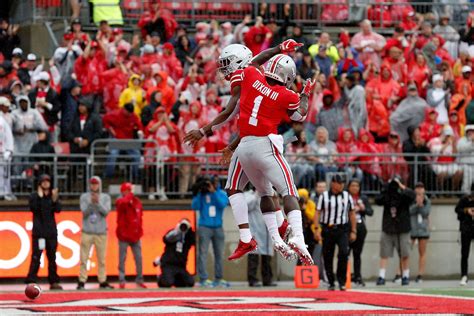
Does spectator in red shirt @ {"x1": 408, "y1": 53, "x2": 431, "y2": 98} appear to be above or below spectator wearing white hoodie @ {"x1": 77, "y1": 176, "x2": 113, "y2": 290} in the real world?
above

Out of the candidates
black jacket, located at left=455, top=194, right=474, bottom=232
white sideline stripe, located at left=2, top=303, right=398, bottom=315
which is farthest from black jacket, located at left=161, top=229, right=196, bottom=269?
white sideline stripe, located at left=2, top=303, right=398, bottom=315

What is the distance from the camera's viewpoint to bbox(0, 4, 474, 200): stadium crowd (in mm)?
27672

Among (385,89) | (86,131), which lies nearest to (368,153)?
(385,89)

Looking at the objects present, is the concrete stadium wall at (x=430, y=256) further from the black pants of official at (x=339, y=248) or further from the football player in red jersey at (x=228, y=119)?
the football player in red jersey at (x=228, y=119)

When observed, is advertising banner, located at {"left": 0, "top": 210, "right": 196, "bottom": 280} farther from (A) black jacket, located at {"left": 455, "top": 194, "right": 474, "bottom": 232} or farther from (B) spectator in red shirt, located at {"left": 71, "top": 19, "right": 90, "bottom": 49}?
(A) black jacket, located at {"left": 455, "top": 194, "right": 474, "bottom": 232}

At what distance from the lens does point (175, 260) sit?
84.7 ft

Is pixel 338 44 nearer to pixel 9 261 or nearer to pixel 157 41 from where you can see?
pixel 157 41

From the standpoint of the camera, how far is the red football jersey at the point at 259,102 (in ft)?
53.0

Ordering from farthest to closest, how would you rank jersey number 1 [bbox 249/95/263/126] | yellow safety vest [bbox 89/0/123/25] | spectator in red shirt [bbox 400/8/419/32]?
spectator in red shirt [bbox 400/8/419/32] → yellow safety vest [bbox 89/0/123/25] → jersey number 1 [bbox 249/95/263/126]

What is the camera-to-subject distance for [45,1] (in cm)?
3272

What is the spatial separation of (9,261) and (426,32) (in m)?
10.8

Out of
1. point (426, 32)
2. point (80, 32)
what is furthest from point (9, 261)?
point (426, 32)

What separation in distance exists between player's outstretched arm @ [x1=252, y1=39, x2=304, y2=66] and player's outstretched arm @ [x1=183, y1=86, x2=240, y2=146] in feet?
1.48

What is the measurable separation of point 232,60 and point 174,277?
32.5 ft
